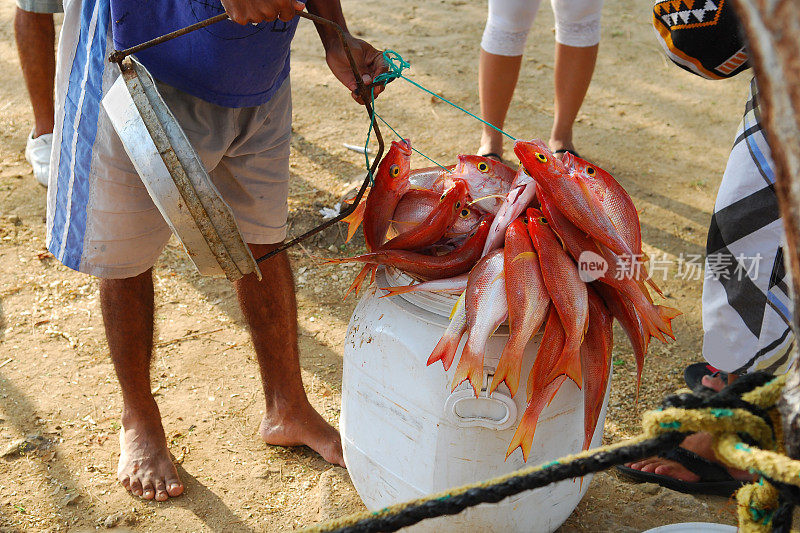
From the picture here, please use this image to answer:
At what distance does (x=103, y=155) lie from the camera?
2.04 m

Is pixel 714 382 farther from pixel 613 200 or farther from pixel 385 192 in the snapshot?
pixel 385 192

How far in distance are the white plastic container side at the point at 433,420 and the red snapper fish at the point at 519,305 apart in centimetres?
9

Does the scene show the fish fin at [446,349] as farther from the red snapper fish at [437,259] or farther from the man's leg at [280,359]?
the man's leg at [280,359]

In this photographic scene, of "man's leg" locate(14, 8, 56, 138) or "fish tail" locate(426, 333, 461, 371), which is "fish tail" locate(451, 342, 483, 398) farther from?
"man's leg" locate(14, 8, 56, 138)

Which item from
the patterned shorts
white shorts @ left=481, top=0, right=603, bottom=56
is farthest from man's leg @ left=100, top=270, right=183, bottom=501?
white shorts @ left=481, top=0, right=603, bottom=56

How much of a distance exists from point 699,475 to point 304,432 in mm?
1316

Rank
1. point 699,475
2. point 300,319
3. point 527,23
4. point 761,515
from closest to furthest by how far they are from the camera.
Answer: point 761,515 → point 699,475 → point 300,319 → point 527,23

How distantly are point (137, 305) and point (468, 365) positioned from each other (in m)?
1.19

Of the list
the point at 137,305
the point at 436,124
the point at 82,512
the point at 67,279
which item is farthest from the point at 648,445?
the point at 436,124

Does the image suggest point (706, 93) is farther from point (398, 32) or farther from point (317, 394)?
point (317, 394)

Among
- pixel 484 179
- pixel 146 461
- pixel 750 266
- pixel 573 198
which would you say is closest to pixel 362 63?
pixel 484 179

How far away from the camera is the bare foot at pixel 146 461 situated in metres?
2.43

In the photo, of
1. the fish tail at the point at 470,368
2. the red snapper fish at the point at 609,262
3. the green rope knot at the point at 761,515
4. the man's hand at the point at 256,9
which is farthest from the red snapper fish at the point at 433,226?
the green rope knot at the point at 761,515

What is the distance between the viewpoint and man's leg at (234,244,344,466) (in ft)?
8.20
